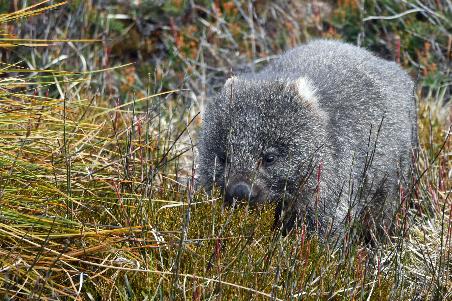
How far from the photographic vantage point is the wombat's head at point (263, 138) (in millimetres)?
4406

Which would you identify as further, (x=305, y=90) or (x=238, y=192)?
(x=305, y=90)

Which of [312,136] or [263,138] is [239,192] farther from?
[312,136]

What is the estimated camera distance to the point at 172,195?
166 inches

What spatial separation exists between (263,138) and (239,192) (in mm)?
438

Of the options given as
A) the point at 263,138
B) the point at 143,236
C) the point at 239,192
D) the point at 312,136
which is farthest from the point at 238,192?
the point at 143,236

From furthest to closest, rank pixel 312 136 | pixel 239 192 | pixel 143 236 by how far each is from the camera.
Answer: pixel 312 136 → pixel 239 192 → pixel 143 236

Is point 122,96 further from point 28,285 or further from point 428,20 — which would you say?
point 28,285

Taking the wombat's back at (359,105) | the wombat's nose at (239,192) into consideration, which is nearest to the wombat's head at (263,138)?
the wombat's nose at (239,192)

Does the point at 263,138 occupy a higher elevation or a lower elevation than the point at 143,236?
higher

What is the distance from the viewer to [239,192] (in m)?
4.23

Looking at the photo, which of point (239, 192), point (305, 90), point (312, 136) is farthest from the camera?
point (305, 90)

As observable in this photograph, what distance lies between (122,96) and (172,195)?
3.28 meters

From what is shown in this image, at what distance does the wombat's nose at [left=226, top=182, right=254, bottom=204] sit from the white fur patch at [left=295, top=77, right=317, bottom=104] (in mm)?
771

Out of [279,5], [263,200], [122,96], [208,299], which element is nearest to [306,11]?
[279,5]
